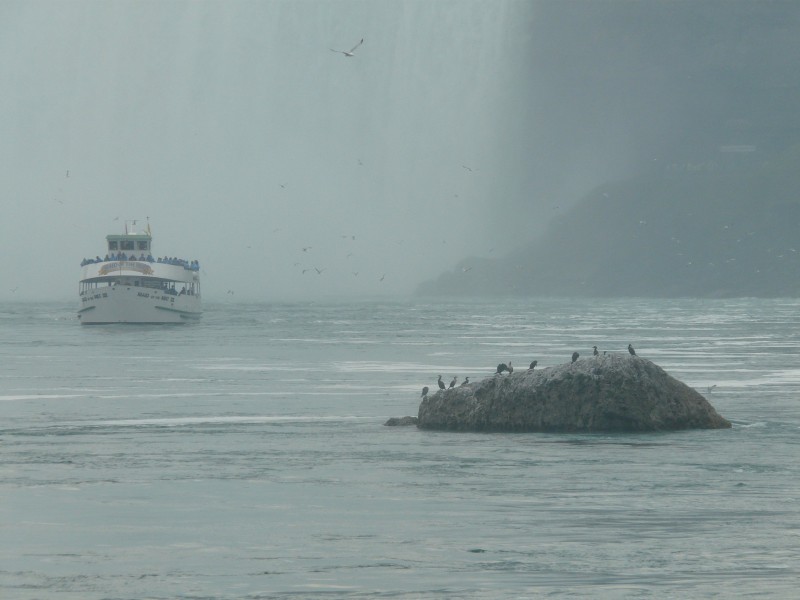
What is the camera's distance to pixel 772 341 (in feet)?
296

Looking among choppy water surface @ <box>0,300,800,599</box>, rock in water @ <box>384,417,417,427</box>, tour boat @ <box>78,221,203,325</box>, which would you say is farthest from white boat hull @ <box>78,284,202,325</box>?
rock in water @ <box>384,417,417,427</box>

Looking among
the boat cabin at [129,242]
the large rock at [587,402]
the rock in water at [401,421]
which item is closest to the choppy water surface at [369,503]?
the rock in water at [401,421]

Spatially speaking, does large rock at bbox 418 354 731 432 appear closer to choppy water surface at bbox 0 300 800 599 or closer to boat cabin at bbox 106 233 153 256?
choppy water surface at bbox 0 300 800 599

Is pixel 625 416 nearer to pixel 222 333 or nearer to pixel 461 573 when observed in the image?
pixel 461 573

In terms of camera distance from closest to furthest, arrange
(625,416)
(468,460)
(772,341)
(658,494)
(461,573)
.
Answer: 1. (461,573)
2. (658,494)
3. (468,460)
4. (625,416)
5. (772,341)

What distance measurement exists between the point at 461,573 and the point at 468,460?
10086mm

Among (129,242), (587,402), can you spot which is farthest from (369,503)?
(129,242)

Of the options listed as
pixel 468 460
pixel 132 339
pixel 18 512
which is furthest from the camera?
pixel 132 339

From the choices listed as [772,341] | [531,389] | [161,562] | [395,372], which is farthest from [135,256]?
[161,562]

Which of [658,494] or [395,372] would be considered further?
[395,372]

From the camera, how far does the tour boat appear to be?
143 metres

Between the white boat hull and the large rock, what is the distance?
11505cm

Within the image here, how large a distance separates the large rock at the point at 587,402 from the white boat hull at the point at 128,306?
11505cm

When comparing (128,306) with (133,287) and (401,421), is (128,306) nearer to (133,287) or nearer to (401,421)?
(133,287)
